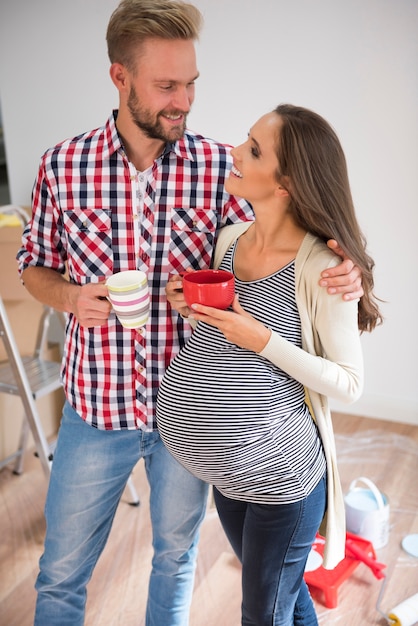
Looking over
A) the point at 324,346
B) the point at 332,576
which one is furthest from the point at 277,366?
the point at 332,576

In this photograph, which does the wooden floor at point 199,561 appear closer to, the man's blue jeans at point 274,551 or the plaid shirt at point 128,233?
the man's blue jeans at point 274,551

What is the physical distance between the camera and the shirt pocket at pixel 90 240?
4.83ft

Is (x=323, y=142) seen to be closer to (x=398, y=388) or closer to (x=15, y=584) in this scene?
(x=15, y=584)

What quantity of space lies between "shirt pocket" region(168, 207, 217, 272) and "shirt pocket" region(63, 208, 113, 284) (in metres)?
0.14

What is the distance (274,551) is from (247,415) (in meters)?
0.28

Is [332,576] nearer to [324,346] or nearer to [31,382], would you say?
[324,346]

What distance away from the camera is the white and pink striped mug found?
1.27m

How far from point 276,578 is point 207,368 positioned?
449 millimetres

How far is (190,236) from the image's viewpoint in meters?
1.49

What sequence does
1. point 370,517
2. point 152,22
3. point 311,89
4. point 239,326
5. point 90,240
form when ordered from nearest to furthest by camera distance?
point 239,326, point 152,22, point 90,240, point 370,517, point 311,89

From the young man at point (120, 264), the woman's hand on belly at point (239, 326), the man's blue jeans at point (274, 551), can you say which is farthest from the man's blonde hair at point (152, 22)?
the man's blue jeans at point (274, 551)

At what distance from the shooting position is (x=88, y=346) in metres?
1.51

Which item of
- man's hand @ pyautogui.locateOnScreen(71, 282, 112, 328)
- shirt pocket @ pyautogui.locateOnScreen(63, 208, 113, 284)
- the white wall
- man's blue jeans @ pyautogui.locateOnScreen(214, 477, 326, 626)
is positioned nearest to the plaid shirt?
shirt pocket @ pyautogui.locateOnScreen(63, 208, 113, 284)

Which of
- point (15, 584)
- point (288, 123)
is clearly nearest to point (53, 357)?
point (15, 584)
